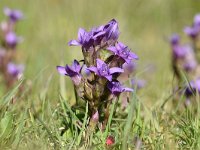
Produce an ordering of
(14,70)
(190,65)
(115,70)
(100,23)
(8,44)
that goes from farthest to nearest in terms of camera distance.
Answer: (100,23), (8,44), (190,65), (14,70), (115,70)

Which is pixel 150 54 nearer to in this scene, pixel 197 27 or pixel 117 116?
pixel 197 27

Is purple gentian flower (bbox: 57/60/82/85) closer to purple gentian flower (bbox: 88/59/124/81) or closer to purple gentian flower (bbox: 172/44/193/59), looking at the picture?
purple gentian flower (bbox: 88/59/124/81)

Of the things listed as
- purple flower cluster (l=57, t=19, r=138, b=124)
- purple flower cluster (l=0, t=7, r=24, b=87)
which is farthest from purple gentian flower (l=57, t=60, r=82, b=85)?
purple flower cluster (l=0, t=7, r=24, b=87)

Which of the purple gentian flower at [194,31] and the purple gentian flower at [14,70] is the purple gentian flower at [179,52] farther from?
the purple gentian flower at [14,70]

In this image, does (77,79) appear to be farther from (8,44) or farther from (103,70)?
(8,44)

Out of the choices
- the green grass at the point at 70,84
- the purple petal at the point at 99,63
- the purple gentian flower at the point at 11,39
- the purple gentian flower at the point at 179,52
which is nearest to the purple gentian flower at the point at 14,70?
the green grass at the point at 70,84

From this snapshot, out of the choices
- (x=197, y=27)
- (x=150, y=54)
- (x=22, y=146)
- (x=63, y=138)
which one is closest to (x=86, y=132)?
(x=63, y=138)

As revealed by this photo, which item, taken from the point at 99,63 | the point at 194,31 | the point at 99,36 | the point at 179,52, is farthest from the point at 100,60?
the point at 179,52
